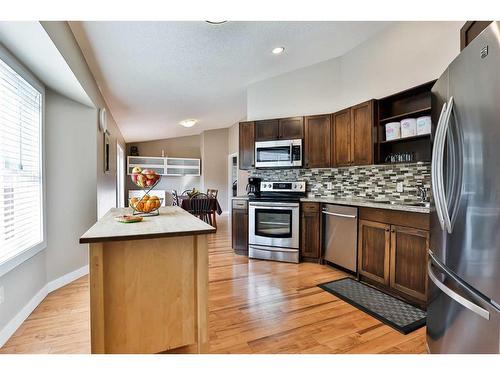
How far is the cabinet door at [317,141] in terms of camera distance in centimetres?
373

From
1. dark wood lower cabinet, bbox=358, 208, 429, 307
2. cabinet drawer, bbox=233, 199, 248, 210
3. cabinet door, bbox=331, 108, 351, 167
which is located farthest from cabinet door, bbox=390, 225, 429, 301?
cabinet drawer, bbox=233, 199, 248, 210

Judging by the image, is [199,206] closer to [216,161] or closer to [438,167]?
[216,161]

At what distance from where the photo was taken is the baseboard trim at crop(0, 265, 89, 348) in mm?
1887

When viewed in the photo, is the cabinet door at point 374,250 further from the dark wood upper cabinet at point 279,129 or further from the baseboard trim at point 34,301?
the baseboard trim at point 34,301

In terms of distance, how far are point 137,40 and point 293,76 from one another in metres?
2.45

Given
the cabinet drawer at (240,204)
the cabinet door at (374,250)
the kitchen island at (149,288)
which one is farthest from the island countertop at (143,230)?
the cabinet drawer at (240,204)

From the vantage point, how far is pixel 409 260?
7.75 feet

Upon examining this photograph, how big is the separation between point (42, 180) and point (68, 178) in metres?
0.33

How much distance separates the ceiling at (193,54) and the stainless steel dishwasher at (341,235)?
6.85ft

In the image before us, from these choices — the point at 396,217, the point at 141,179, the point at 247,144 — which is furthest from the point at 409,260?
the point at 247,144

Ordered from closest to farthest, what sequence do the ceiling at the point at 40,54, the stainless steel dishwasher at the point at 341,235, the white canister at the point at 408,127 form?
the ceiling at the point at 40,54
the white canister at the point at 408,127
the stainless steel dishwasher at the point at 341,235
